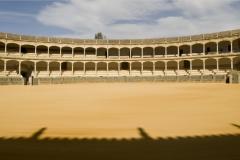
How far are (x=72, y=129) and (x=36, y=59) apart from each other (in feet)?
152

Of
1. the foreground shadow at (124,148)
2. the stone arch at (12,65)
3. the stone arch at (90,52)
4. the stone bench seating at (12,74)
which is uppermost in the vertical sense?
the stone arch at (90,52)

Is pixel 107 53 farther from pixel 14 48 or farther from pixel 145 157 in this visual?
pixel 145 157

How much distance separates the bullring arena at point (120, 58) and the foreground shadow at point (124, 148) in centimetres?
3951

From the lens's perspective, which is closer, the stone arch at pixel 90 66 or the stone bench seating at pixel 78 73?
the stone bench seating at pixel 78 73

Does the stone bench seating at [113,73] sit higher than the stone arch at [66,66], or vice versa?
the stone arch at [66,66]

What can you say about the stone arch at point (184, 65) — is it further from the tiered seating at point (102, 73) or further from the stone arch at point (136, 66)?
the tiered seating at point (102, 73)

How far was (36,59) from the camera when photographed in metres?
53.1

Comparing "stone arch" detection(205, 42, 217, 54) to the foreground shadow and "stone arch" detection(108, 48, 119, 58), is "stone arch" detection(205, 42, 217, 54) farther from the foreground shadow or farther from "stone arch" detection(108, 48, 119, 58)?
the foreground shadow

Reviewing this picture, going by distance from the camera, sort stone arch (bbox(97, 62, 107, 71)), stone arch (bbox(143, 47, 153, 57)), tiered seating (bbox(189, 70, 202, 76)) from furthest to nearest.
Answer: stone arch (bbox(143, 47, 153, 57)) < stone arch (bbox(97, 62, 107, 71)) < tiered seating (bbox(189, 70, 202, 76))

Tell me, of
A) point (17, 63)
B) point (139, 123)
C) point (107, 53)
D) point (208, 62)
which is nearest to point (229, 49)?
point (208, 62)

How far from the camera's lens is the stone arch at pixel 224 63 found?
51763mm

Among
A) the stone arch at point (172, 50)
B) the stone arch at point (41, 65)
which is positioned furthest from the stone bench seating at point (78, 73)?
the stone arch at point (172, 50)

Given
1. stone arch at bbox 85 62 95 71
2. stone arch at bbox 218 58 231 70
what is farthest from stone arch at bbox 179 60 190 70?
stone arch at bbox 85 62 95 71

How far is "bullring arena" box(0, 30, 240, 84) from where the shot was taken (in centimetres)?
5041
